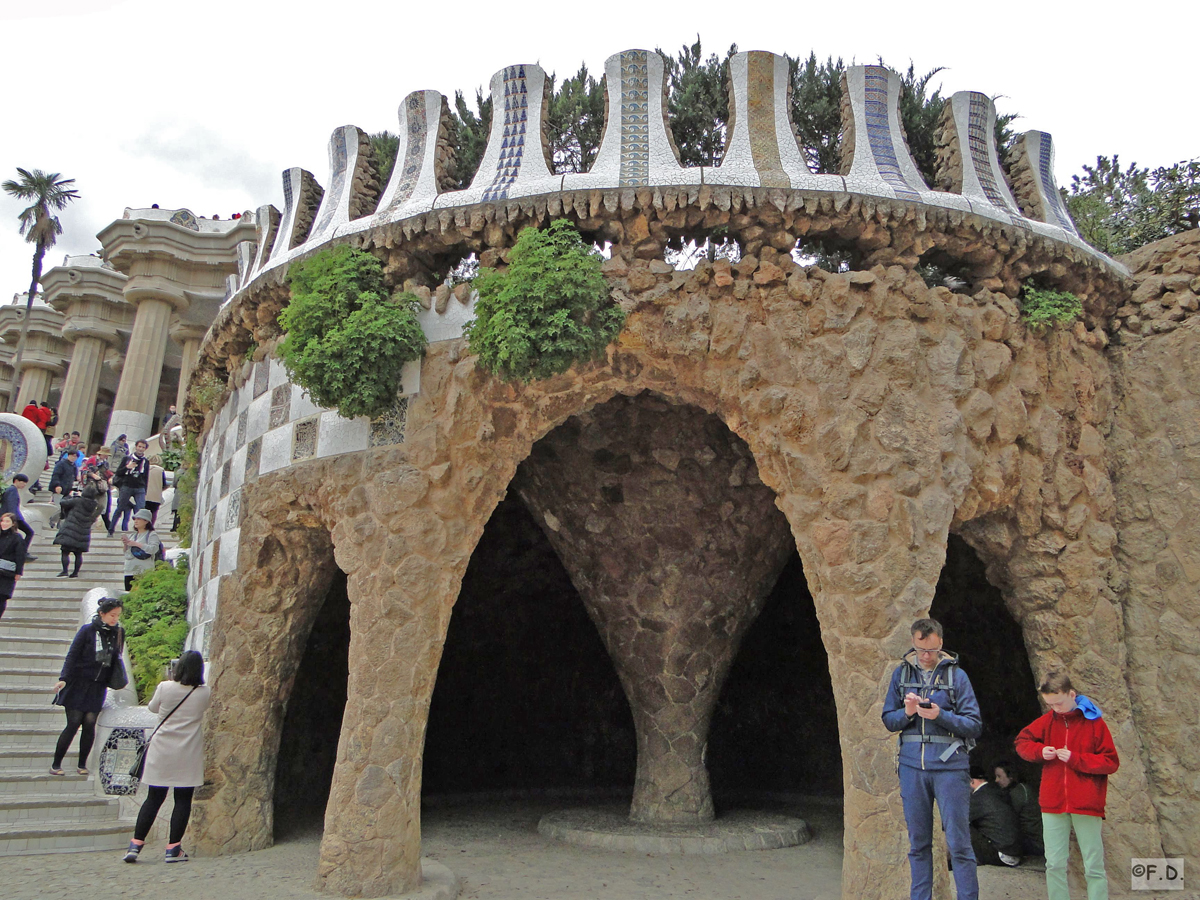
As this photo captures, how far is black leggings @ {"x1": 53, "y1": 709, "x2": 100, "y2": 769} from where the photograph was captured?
705cm

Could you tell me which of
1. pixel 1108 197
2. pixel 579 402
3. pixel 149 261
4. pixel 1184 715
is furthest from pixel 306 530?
pixel 149 261

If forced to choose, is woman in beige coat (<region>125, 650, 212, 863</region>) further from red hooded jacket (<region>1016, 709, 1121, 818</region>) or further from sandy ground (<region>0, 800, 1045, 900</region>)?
red hooded jacket (<region>1016, 709, 1121, 818</region>)

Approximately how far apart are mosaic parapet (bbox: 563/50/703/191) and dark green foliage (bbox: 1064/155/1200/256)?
3.80 m

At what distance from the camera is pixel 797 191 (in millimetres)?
6293

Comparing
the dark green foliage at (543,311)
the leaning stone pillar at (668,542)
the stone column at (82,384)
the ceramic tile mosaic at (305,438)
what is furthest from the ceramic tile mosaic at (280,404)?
the stone column at (82,384)

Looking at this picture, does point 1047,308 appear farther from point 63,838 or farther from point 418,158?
point 63,838

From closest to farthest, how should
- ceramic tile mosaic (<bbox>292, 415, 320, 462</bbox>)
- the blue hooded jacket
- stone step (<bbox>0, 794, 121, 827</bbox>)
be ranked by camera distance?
the blue hooded jacket
stone step (<bbox>0, 794, 121, 827</bbox>)
ceramic tile mosaic (<bbox>292, 415, 320, 462</bbox>)

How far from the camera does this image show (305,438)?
691 centimetres

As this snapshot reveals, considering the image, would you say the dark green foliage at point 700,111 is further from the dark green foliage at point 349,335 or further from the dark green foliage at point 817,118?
the dark green foliage at point 349,335

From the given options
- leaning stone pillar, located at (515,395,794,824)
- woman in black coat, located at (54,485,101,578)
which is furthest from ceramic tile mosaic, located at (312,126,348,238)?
woman in black coat, located at (54,485,101,578)

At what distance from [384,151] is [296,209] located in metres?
0.99

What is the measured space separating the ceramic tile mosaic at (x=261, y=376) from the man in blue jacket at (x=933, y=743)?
5.28 m

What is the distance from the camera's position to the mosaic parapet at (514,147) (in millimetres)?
6523

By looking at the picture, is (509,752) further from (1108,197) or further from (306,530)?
(1108,197)
